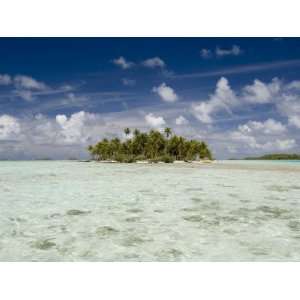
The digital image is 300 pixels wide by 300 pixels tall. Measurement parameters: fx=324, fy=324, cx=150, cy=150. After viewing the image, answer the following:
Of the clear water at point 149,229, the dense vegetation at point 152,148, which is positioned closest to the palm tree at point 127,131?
the dense vegetation at point 152,148

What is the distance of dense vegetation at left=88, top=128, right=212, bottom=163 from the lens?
63884 mm

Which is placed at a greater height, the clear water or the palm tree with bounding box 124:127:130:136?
the palm tree with bounding box 124:127:130:136

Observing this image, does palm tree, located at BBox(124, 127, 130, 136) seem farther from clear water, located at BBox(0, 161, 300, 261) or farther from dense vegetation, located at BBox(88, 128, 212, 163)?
clear water, located at BBox(0, 161, 300, 261)

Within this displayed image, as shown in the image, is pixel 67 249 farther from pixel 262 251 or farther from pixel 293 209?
pixel 293 209

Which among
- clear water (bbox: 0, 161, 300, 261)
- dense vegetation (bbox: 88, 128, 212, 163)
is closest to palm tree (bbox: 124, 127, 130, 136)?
dense vegetation (bbox: 88, 128, 212, 163)

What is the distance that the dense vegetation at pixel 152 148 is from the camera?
63.9 m
